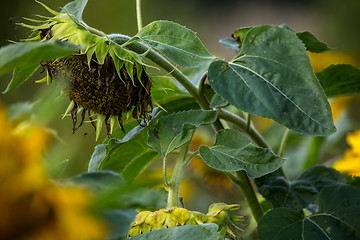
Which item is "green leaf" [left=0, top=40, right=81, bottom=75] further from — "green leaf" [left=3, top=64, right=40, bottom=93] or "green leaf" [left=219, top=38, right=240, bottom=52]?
"green leaf" [left=219, top=38, right=240, bottom=52]

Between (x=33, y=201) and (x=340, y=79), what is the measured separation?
17.7 inches

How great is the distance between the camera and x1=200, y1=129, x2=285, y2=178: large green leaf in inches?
15.1

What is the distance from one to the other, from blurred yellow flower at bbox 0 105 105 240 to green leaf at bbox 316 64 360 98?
0.42 m

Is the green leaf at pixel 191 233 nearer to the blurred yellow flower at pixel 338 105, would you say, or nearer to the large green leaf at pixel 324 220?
the large green leaf at pixel 324 220

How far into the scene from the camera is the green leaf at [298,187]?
468 mm

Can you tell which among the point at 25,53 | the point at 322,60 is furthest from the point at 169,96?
the point at 322,60

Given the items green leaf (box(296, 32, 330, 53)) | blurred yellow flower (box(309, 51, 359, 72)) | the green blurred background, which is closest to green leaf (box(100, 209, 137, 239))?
green leaf (box(296, 32, 330, 53))

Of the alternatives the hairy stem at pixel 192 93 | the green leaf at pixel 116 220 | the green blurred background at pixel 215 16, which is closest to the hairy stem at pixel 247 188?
the hairy stem at pixel 192 93

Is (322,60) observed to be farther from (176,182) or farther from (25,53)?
(25,53)

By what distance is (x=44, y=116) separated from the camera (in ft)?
0.56

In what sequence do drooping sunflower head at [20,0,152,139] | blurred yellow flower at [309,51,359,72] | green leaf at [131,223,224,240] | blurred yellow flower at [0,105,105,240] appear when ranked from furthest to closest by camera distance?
blurred yellow flower at [309,51,359,72], drooping sunflower head at [20,0,152,139], green leaf at [131,223,224,240], blurred yellow flower at [0,105,105,240]

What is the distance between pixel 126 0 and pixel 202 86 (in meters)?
1.32

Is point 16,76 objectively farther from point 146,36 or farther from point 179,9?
point 179,9

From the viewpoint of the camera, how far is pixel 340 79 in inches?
21.8
